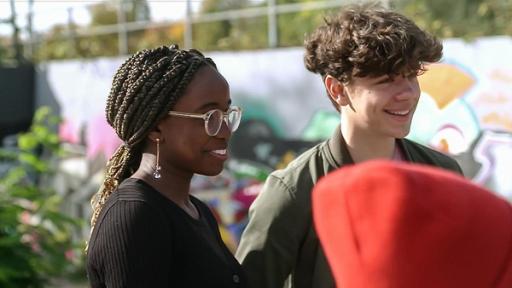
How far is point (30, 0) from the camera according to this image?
12609 mm

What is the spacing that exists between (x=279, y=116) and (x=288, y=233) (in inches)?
220

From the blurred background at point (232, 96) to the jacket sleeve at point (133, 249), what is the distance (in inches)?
Answer: 115

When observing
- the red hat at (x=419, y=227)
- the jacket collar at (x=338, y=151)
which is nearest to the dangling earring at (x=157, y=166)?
the jacket collar at (x=338, y=151)

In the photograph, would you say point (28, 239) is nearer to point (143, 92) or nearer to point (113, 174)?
point (113, 174)

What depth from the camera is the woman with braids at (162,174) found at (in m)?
2.10

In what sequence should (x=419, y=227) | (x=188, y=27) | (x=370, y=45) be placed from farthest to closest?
(x=188, y=27), (x=370, y=45), (x=419, y=227)

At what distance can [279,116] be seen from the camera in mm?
8086

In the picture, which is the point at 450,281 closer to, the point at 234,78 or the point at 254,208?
the point at 254,208

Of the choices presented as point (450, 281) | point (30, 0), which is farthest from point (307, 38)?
point (30, 0)

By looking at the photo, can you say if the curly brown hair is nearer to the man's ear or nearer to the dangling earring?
the man's ear

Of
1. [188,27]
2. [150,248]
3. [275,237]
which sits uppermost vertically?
[188,27]

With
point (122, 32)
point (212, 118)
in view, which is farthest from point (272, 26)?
point (212, 118)

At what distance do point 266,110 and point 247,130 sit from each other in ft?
0.95

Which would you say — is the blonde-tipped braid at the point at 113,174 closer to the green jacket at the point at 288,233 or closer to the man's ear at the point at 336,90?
the green jacket at the point at 288,233
